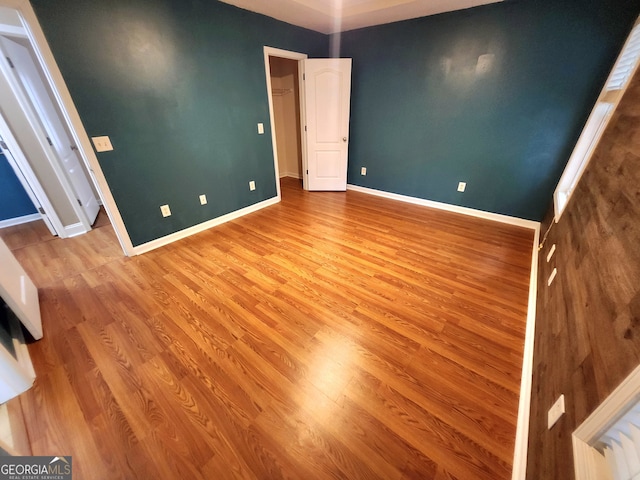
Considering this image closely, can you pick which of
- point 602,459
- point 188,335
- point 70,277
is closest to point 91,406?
point 188,335

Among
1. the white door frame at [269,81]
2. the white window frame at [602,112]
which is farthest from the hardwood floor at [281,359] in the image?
the white door frame at [269,81]

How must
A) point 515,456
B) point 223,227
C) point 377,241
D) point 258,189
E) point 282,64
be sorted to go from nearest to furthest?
point 515,456 < point 377,241 < point 223,227 < point 258,189 < point 282,64

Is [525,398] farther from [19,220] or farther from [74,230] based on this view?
[19,220]

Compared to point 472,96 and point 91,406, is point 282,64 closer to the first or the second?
point 472,96

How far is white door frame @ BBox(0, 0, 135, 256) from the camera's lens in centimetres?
168

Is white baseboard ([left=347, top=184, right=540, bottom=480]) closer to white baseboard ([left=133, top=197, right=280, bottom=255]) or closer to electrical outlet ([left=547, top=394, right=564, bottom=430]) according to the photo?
electrical outlet ([left=547, top=394, right=564, bottom=430])

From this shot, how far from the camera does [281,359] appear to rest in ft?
4.95

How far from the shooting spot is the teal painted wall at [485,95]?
7.58ft

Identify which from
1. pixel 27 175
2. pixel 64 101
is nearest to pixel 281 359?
pixel 64 101

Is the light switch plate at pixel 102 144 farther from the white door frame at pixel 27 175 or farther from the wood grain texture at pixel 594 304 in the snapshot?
the wood grain texture at pixel 594 304

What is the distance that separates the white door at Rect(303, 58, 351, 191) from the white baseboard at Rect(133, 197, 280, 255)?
3.13 ft

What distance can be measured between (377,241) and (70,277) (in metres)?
3.04

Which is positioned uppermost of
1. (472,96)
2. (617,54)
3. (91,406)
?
(617,54)

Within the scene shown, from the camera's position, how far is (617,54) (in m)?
2.16
